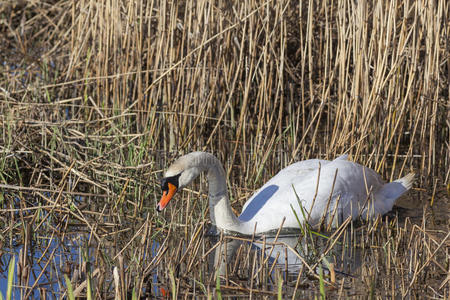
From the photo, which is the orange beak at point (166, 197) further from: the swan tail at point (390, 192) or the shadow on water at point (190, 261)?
the swan tail at point (390, 192)

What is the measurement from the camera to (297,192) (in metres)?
6.16

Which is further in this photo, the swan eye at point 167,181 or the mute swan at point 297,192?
the mute swan at point 297,192

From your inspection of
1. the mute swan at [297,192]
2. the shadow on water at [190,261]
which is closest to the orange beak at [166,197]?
the mute swan at [297,192]

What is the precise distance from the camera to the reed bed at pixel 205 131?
17.3 ft

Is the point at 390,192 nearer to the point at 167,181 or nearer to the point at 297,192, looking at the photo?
the point at 297,192

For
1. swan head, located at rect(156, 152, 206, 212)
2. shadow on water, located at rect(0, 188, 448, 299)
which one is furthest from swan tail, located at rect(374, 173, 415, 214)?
swan head, located at rect(156, 152, 206, 212)

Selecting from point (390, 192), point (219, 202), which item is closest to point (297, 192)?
point (219, 202)

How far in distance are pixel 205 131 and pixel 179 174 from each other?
8.55ft

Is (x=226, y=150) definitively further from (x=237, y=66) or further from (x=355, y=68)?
(x=355, y=68)

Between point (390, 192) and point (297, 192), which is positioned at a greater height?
point (297, 192)

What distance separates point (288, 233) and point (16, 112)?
9.82ft

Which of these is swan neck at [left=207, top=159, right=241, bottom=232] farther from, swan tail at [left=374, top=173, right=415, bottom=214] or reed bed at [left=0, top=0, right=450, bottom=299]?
swan tail at [left=374, top=173, right=415, bottom=214]

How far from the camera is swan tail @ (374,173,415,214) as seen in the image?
6484 mm

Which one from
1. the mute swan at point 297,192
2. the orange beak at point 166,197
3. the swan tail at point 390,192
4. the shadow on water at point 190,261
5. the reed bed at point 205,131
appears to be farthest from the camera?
the swan tail at point 390,192
